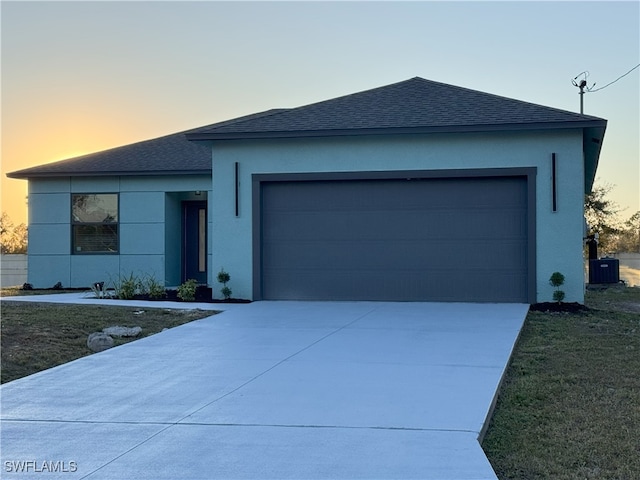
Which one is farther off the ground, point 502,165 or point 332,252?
point 502,165

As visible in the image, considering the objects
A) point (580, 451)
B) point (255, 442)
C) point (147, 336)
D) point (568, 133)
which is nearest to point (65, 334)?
point (147, 336)

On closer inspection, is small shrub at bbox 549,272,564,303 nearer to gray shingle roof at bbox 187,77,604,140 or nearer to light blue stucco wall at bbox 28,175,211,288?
gray shingle roof at bbox 187,77,604,140

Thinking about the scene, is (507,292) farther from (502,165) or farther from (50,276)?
(50,276)

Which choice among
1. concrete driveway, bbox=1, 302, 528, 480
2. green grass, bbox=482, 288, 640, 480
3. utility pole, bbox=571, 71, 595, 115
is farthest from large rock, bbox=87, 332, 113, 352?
utility pole, bbox=571, 71, 595, 115

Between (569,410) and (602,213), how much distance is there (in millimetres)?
37305

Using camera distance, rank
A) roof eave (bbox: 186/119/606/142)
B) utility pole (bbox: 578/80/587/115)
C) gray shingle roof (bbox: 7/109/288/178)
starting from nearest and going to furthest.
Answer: roof eave (bbox: 186/119/606/142)
gray shingle roof (bbox: 7/109/288/178)
utility pole (bbox: 578/80/587/115)

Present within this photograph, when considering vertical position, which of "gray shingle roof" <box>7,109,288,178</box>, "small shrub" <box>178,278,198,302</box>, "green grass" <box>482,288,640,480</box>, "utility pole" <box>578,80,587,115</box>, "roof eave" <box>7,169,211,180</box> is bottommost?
"green grass" <box>482,288,640,480</box>

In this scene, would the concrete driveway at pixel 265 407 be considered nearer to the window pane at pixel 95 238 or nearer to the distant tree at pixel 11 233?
the window pane at pixel 95 238

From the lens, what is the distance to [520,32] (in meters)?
17.5

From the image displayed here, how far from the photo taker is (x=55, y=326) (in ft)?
35.1

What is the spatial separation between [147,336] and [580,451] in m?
6.85

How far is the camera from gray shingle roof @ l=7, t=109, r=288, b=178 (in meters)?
18.6

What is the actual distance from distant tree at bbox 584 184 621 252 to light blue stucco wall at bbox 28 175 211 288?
91.2 ft

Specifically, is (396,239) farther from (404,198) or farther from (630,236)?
(630,236)
